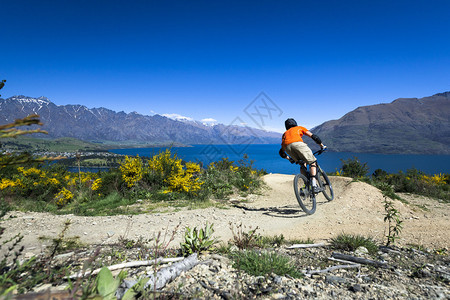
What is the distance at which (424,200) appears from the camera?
995cm

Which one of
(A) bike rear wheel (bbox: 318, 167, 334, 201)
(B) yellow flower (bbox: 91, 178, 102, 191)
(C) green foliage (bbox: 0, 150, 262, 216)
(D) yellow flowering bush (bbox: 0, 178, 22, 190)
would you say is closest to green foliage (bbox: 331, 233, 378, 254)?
(A) bike rear wheel (bbox: 318, 167, 334, 201)

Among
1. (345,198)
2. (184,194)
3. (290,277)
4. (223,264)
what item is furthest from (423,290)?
(184,194)

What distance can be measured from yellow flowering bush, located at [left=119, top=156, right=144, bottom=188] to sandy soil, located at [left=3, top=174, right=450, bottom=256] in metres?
3.40

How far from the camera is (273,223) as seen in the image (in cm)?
639

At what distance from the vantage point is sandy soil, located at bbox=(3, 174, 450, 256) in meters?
4.95

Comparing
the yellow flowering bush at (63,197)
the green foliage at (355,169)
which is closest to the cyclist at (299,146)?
the yellow flowering bush at (63,197)

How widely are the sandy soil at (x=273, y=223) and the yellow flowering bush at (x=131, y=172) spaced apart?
340cm

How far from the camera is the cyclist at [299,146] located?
705cm

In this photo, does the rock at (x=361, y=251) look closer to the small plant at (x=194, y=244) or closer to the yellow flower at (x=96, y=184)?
the small plant at (x=194, y=244)

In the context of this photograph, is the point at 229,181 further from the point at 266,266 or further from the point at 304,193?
the point at 266,266

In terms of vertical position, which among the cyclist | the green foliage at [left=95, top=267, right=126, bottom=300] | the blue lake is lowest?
the blue lake

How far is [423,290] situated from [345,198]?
644 centimetres

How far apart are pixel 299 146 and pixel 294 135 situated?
1.32ft

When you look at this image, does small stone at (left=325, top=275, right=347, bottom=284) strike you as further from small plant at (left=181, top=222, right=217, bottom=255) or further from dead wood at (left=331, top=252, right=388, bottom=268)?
small plant at (left=181, top=222, right=217, bottom=255)
